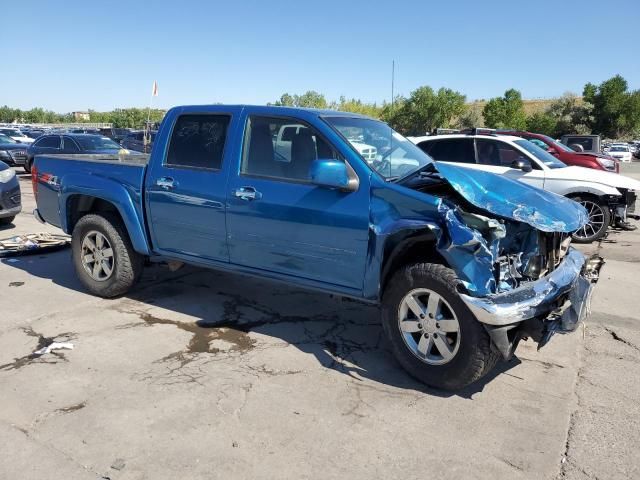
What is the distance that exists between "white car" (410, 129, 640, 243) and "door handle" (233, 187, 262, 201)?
19.9 feet

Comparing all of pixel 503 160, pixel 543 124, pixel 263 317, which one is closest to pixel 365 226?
pixel 263 317

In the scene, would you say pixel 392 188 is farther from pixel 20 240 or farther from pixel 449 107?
pixel 449 107

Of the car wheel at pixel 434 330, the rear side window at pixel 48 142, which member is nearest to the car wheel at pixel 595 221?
the car wheel at pixel 434 330

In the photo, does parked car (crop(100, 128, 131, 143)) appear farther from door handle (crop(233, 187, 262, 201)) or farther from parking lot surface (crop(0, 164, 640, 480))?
door handle (crop(233, 187, 262, 201))

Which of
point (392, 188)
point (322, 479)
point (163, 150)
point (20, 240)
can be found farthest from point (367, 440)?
point (20, 240)

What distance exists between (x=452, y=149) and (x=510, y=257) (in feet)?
22.3

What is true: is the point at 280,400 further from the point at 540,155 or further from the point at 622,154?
the point at 622,154

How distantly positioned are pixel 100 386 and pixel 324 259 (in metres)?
1.83

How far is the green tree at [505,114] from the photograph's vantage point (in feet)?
181

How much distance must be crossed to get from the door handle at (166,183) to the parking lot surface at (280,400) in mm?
1243

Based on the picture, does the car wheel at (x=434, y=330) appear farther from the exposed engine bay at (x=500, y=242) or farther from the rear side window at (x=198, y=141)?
the rear side window at (x=198, y=141)

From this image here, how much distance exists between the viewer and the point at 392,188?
3.79 m

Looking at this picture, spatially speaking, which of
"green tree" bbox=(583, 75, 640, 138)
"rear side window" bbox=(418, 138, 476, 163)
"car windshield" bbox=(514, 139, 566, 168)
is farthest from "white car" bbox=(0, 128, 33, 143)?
"green tree" bbox=(583, 75, 640, 138)

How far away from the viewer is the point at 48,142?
57.4 feet
